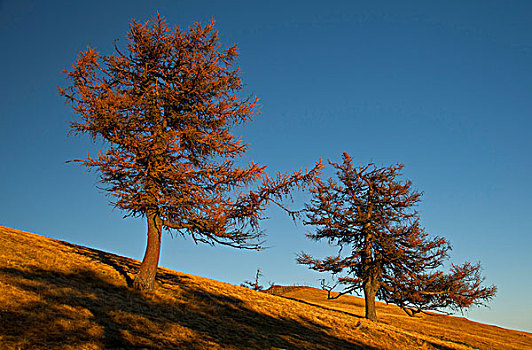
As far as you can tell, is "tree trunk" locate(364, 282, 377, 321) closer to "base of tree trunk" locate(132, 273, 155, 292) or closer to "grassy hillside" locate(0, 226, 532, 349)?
"grassy hillside" locate(0, 226, 532, 349)

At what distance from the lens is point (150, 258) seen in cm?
1355

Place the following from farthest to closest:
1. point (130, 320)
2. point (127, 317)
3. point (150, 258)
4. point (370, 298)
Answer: point (370, 298), point (150, 258), point (127, 317), point (130, 320)

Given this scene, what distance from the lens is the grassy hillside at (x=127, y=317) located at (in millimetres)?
7395

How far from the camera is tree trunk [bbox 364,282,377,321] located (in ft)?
72.1

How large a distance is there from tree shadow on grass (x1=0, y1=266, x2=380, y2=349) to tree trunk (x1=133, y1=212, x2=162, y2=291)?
57cm

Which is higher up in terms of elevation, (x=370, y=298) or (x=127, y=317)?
(x=370, y=298)

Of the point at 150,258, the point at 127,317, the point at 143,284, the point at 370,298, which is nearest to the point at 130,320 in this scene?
the point at 127,317

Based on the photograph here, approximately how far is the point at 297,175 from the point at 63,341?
8221 mm

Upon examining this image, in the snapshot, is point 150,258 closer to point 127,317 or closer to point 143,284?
point 143,284

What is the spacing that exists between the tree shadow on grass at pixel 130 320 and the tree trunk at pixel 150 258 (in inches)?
22.3

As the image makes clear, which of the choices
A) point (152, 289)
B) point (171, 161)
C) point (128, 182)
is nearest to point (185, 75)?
point (171, 161)

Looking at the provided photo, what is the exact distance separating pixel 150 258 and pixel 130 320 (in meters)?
4.59

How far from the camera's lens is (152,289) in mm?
13266

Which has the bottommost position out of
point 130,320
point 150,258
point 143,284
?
point 130,320
